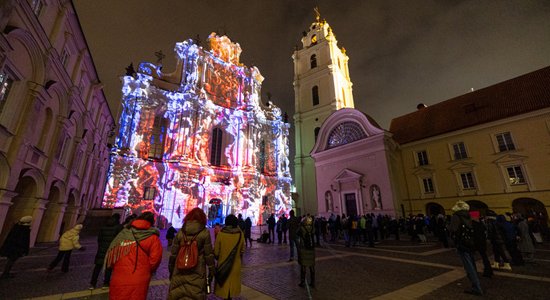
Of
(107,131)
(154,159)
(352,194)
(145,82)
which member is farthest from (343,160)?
(107,131)

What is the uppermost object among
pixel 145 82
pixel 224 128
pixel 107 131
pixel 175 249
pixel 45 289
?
pixel 145 82

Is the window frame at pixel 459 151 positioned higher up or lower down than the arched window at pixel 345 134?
lower down

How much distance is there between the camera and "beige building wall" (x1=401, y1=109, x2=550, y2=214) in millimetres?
15883

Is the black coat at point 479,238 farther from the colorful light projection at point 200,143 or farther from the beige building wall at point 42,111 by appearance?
the colorful light projection at point 200,143

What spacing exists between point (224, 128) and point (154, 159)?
882cm

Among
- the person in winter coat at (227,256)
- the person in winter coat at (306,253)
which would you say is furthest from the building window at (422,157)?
the person in winter coat at (227,256)

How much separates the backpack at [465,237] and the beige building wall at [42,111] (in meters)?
13.9

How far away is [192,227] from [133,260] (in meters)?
0.75

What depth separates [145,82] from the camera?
78.6ft

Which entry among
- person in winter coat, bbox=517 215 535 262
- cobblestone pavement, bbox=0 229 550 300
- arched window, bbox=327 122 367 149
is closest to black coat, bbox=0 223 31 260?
cobblestone pavement, bbox=0 229 550 300

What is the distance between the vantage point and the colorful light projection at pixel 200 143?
70.9ft

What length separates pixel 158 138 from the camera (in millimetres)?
24312

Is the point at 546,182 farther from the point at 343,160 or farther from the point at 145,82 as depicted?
the point at 145,82

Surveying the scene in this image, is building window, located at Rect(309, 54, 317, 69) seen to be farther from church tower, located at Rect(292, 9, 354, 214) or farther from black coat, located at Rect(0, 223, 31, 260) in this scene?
black coat, located at Rect(0, 223, 31, 260)
